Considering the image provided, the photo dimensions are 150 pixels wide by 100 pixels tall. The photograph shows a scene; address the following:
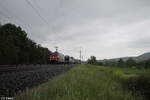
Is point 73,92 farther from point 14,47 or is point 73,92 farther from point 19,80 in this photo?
point 14,47

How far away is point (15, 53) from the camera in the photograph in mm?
25812

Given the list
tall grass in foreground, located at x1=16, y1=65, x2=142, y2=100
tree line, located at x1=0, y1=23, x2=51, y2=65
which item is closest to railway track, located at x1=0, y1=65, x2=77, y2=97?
tall grass in foreground, located at x1=16, y1=65, x2=142, y2=100

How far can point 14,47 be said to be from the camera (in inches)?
1021

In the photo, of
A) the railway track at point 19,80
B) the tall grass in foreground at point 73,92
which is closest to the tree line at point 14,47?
the railway track at point 19,80

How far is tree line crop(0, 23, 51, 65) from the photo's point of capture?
908 inches

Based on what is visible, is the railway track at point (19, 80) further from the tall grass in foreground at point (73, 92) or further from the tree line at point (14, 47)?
the tree line at point (14, 47)

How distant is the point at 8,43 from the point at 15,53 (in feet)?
10.8

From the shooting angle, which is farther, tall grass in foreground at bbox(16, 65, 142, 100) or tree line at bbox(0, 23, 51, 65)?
tree line at bbox(0, 23, 51, 65)

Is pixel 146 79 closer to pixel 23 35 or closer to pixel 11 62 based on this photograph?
pixel 11 62

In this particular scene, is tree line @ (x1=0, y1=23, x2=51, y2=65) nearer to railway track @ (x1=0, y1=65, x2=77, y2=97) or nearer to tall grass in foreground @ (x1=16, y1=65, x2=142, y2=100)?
railway track @ (x1=0, y1=65, x2=77, y2=97)

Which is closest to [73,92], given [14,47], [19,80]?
[19,80]

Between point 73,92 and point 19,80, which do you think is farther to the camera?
point 19,80

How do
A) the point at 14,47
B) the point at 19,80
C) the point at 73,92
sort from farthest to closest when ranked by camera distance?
the point at 14,47, the point at 19,80, the point at 73,92

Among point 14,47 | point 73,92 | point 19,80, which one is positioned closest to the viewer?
point 73,92
